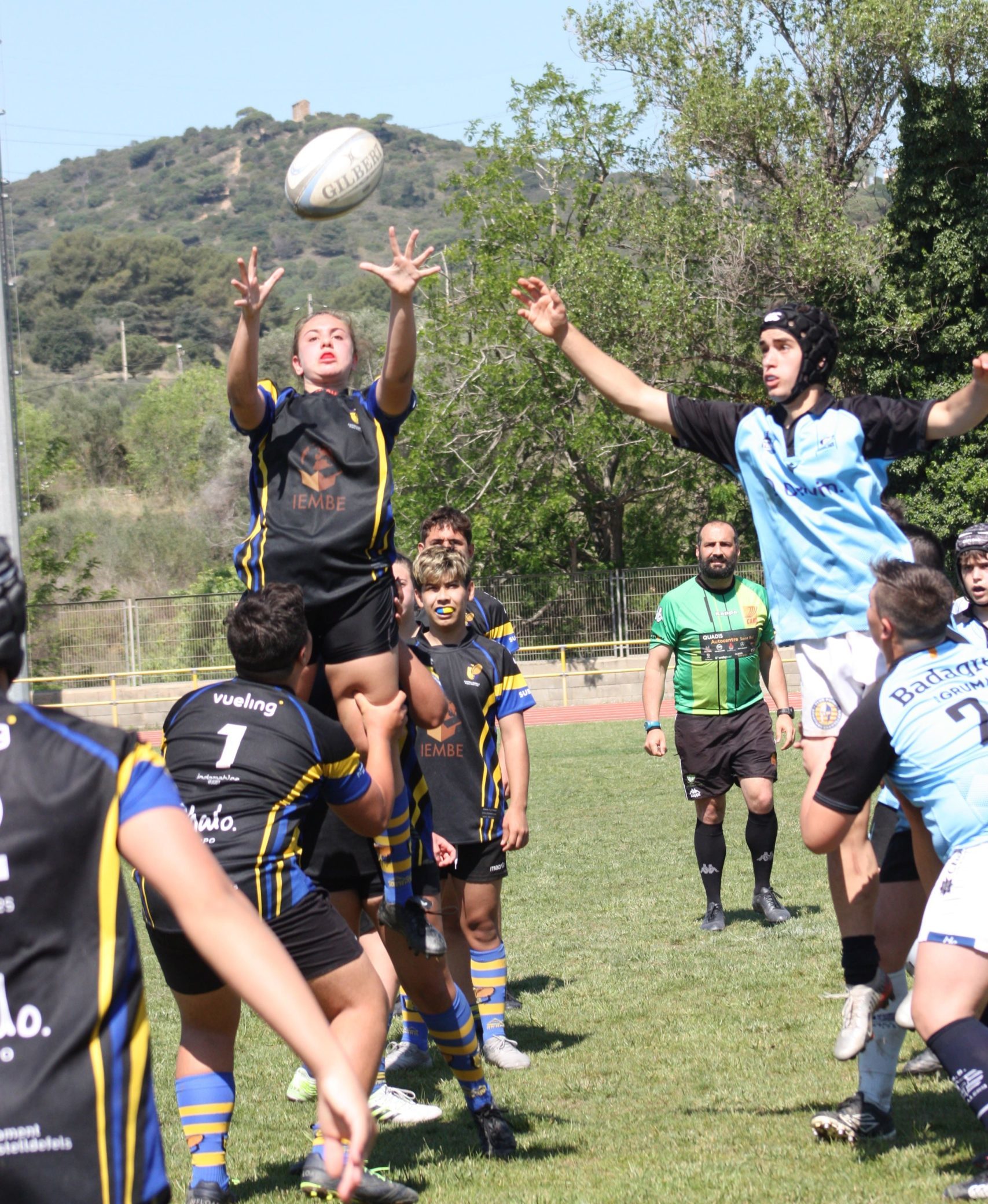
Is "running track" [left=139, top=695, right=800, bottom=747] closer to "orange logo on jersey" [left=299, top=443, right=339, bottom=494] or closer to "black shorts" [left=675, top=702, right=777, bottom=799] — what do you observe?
"black shorts" [left=675, top=702, right=777, bottom=799]

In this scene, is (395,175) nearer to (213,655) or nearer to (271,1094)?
(213,655)

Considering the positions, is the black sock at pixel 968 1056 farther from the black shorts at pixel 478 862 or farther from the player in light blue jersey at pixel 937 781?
the black shorts at pixel 478 862

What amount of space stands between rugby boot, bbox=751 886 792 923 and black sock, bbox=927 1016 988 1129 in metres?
4.63

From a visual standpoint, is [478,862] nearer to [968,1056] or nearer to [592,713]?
[968,1056]

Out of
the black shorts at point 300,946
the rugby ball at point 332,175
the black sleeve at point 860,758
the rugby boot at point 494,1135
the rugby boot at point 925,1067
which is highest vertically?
the rugby ball at point 332,175

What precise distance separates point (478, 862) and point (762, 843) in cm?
311

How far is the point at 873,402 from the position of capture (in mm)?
4719

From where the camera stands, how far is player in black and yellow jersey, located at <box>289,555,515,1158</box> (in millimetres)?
4719

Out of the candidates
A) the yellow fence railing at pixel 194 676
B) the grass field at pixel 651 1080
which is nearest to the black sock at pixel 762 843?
the grass field at pixel 651 1080

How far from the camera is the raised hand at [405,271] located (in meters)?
4.80

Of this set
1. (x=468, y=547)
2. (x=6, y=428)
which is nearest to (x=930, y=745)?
(x=468, y=547)

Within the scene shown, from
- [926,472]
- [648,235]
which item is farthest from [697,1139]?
[648,235]

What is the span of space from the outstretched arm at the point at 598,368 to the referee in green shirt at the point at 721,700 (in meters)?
3.60

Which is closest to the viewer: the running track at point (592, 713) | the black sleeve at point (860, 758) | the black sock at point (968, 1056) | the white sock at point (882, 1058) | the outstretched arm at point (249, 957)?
the outstretched arm at point (249, 957)
